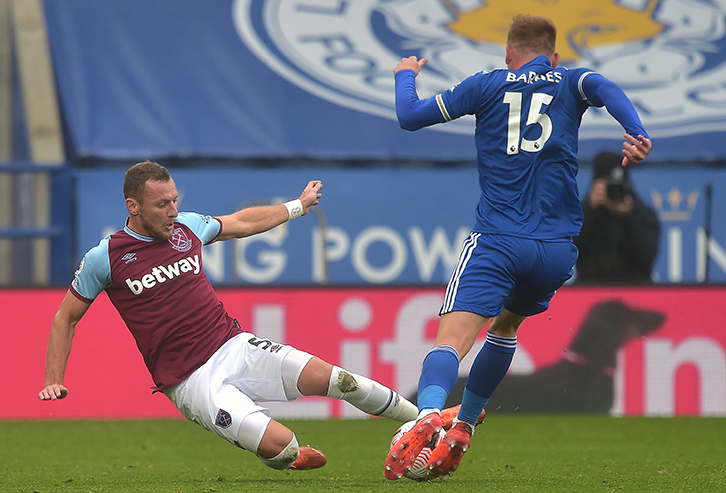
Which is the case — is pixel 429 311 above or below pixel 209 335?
below

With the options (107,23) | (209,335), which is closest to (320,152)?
Result: (107,23)

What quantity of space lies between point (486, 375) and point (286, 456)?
3.32ft

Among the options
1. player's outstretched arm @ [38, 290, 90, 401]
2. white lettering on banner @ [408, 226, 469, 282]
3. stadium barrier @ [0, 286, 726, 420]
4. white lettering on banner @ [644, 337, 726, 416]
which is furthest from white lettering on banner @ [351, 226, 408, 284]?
player's outstretched arm @ [38, 290, 90, 401]

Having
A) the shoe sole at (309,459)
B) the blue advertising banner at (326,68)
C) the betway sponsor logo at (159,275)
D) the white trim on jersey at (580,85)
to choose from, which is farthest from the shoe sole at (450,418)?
the blue advertising banner at (326,68)

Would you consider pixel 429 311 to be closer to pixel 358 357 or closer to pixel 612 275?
pixel 358 357

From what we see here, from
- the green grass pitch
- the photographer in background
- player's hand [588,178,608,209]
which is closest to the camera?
the green grass pitch

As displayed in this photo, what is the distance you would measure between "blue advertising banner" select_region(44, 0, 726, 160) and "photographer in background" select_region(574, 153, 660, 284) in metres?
3.17

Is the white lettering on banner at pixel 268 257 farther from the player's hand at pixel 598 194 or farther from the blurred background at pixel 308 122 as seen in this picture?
the player's hand at pixel 598 194

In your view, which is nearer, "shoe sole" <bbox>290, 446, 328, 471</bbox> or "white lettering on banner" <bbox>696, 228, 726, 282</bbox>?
"shoe sole" <bbox>290, 446, 328, 471</bbox>

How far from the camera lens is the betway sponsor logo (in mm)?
4590

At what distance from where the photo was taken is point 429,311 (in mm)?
8023

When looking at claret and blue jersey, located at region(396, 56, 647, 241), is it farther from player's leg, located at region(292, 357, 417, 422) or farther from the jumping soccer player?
player's leg, located at region(292, 357, 417, 422)

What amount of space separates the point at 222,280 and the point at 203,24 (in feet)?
10.6

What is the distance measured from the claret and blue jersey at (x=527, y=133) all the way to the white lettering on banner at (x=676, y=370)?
3.99 m
